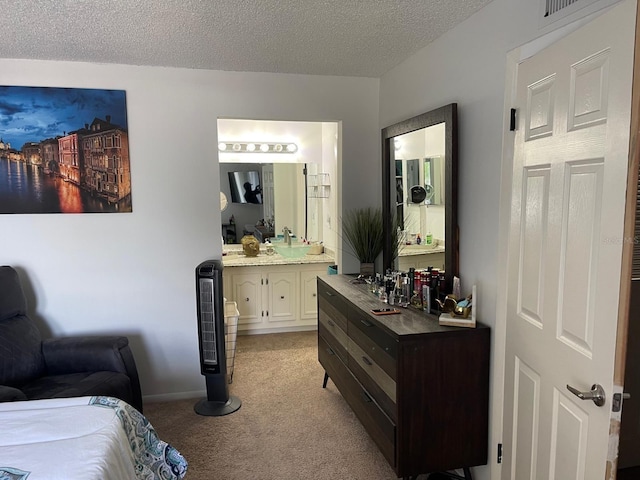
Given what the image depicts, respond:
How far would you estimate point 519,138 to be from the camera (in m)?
1.84

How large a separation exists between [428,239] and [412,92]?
990 mm

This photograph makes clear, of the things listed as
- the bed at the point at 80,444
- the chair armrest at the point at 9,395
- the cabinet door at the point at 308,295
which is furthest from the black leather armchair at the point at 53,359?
the cabinet door at the point at 308,295

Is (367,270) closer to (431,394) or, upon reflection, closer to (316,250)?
(431,394)

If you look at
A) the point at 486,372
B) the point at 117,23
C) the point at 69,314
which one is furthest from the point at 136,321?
the point at 486,372

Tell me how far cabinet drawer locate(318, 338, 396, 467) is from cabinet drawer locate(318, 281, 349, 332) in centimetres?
28

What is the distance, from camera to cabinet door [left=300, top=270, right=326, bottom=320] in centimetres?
480

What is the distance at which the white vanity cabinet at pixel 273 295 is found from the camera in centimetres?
466

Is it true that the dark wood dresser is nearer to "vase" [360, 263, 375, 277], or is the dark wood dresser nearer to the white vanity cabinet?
"vase" [360, 263, 375, 277]

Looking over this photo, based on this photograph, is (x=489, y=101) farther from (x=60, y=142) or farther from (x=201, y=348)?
(x=60, y=142)

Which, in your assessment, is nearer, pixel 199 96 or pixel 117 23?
pixel 117 23

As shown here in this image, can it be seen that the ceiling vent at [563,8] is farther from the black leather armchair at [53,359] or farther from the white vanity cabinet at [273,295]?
the white vanity cabinet at [273,295]

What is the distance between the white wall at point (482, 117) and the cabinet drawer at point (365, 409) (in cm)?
36

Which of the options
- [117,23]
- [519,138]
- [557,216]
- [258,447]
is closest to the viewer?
[557,216]

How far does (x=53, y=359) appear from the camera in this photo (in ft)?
9.25
